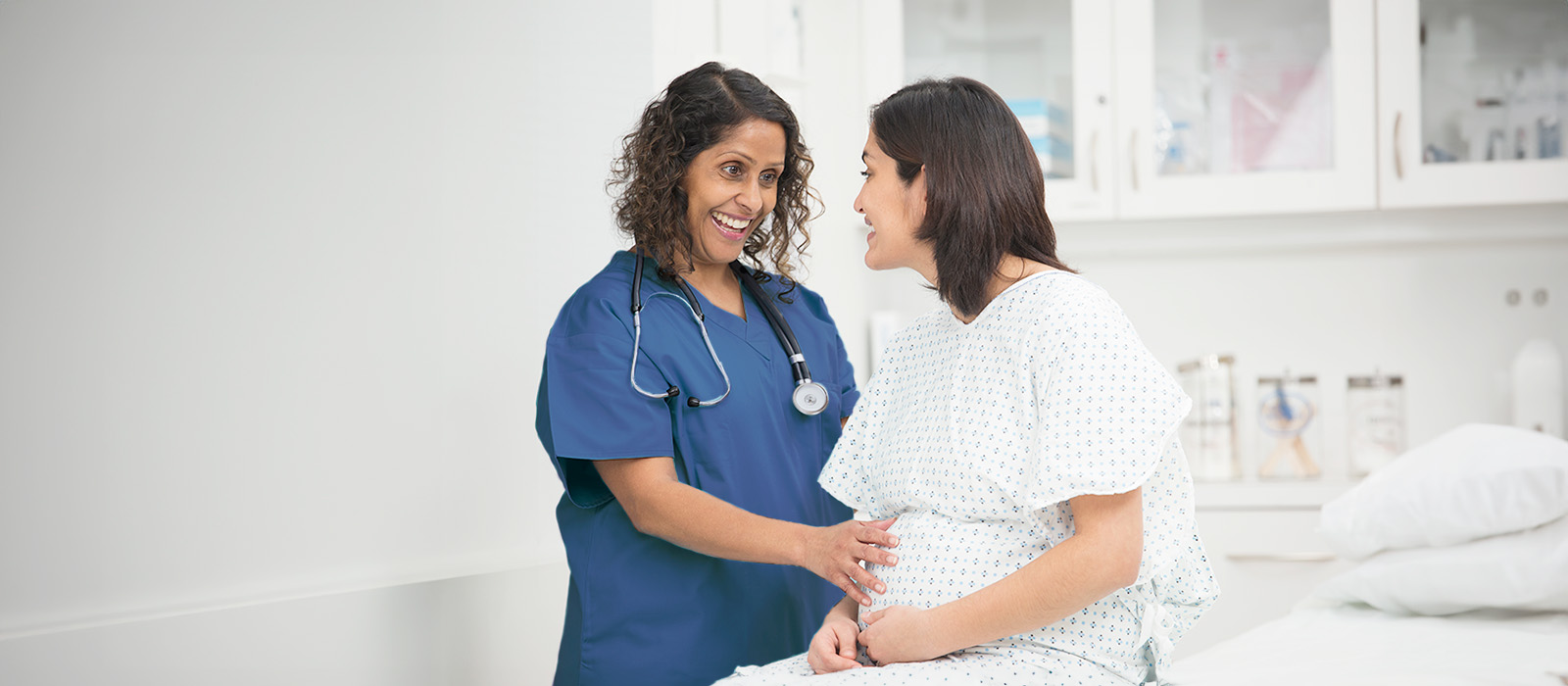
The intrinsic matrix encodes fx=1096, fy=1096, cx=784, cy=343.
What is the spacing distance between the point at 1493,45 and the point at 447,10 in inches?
88.5

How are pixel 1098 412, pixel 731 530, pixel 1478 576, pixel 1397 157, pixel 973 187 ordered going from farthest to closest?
pixel 1397 157 → pixel 1478 576 → pixel 731 530 → pixel 973 187 → pixel 1098 412

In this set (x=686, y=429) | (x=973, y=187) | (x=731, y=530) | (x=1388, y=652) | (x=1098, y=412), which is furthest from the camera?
(x=1388, y=652)

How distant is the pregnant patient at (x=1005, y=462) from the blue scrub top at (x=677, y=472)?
27cm

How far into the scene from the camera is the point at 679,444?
1361 millimetres

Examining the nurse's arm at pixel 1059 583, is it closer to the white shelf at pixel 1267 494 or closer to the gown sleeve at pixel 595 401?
the gown sleeve at pixel 595 401

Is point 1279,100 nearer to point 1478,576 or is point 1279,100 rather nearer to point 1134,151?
point 1134,151

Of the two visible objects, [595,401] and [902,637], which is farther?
[595,401]

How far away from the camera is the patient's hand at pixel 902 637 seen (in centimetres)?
100

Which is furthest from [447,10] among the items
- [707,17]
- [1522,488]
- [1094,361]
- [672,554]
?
[1522,488]

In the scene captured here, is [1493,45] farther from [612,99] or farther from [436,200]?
[436,200]

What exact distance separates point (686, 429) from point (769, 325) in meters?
0.23

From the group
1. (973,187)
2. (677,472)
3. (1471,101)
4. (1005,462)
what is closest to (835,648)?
(1005,462)

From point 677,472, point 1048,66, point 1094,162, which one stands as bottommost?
point 677,472

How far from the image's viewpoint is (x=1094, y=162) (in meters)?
2.48
